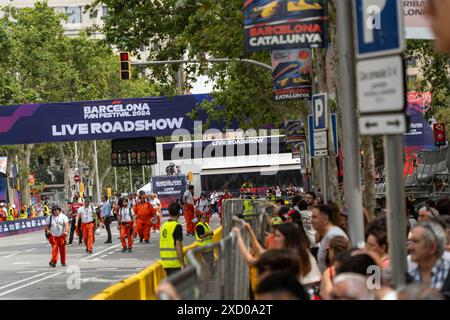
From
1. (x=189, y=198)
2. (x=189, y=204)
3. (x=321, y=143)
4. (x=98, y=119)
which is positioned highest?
(x=98, y=119)

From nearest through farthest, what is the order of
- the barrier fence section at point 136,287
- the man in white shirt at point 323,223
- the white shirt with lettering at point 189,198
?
the barrier fence section at point 136,287, the man in white shirt at point 323,223, the white shirt with lettering at point 189,198

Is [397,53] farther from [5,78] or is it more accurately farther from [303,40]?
[5,78]

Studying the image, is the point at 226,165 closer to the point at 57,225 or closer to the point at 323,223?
the point at 57,225

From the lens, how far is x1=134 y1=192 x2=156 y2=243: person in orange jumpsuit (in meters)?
35.6

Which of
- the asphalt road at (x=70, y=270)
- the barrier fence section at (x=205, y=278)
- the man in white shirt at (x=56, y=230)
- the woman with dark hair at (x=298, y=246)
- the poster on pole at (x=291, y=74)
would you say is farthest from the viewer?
the man in white shirt at (x=56, y=230)

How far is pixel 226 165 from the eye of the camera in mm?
76938

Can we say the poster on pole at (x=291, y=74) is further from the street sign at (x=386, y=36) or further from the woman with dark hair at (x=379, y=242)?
the street sign at (x=386, y=36)

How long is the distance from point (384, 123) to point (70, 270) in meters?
21.1

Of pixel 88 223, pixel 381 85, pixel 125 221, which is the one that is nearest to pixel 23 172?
pixel 88 223

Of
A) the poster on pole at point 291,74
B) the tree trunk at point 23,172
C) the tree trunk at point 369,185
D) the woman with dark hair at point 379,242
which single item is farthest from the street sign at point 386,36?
the tree trunk at point 23,172

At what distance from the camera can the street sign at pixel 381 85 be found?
19.5 feet

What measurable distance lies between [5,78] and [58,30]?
14823 millimetres

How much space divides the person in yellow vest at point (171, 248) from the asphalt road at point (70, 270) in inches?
137

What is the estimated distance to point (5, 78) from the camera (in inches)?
2375
